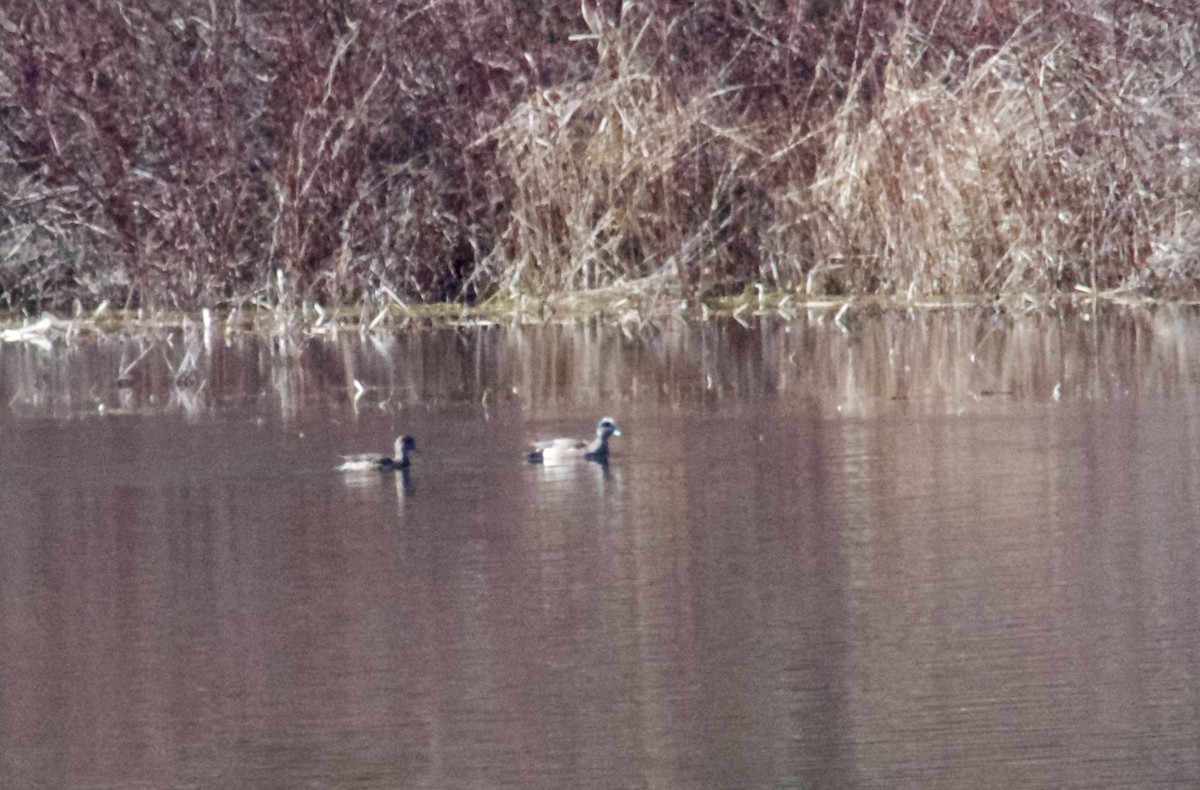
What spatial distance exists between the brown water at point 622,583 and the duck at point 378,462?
4.2 inches

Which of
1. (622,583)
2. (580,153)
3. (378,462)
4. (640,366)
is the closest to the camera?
(622,583)

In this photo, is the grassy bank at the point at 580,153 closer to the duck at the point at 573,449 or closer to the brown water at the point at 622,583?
the brown water at the point at 622,583

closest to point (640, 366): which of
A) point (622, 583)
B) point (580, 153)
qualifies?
point (580, 153)

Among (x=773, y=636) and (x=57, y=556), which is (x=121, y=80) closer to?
(x=57, y=556)

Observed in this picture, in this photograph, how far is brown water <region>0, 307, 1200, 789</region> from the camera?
281 inches

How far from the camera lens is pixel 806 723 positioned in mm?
7297

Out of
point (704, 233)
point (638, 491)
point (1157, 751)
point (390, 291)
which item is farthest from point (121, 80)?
point (1157, 751)

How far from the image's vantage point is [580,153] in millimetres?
20906

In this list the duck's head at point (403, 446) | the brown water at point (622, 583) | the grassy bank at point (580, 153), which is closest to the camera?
the brown water at point (622, 583)

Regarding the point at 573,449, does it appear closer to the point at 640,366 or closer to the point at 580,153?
the point at 640,366

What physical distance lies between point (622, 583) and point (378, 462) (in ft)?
11.1

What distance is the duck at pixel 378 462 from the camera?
1255 centimetres

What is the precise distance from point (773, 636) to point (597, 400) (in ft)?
23.1

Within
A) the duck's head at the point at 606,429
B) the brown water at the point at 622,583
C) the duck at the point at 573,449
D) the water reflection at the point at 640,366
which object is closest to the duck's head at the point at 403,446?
the brown water at the point at 622,583
